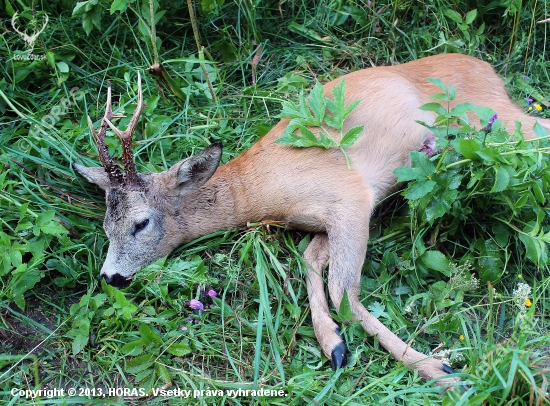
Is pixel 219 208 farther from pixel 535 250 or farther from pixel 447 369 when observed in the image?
pixel 535 250

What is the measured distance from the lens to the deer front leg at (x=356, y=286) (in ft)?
11.8

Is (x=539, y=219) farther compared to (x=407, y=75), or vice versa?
(x=407, y=75)

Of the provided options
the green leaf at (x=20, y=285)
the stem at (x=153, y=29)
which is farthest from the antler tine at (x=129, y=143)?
the stem at (x=153, y=29)

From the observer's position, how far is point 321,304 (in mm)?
4047

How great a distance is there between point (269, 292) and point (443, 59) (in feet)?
7.91

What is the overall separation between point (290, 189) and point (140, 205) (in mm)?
1027

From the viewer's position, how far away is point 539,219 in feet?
12.5

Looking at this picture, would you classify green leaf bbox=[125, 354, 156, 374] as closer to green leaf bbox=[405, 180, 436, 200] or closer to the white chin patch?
green leaf bbox=[405, 180, 436, 200]

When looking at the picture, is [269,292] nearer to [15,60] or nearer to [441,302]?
[441,302]

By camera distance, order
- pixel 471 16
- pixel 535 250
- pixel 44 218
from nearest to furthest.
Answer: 1. pixel 535 250
2. pixel 44 218
3. pixel 471 16

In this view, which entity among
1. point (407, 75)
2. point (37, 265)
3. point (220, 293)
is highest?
point (407, 75)

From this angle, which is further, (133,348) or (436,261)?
(436,261)

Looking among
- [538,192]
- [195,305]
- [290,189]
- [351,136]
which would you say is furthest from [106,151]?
[538,192]

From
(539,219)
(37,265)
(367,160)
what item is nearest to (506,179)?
(539,219)
